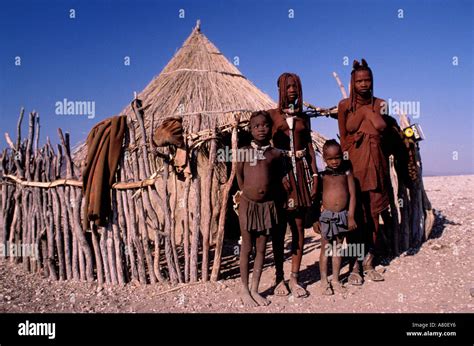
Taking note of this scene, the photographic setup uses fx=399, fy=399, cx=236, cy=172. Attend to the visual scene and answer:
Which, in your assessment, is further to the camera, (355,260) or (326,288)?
(355,260)

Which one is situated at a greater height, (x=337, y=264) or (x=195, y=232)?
(x=195, y=232)

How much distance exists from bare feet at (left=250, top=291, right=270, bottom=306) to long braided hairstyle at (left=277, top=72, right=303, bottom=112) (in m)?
1.83

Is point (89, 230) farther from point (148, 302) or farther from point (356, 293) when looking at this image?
point (356, 293)

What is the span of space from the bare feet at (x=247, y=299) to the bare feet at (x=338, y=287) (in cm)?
85

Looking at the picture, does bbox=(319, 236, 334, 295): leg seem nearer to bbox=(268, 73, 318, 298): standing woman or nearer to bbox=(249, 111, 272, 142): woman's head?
bbox=(268, 73, 318, 298): standing woman

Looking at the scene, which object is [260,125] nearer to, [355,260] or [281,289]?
[281,289]

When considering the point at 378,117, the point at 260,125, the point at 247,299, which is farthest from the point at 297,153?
the point at 247,299

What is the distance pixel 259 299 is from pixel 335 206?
1.17m

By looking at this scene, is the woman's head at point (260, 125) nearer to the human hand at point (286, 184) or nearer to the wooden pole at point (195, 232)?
the human hand at point (286, 184)

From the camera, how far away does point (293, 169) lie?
393cm

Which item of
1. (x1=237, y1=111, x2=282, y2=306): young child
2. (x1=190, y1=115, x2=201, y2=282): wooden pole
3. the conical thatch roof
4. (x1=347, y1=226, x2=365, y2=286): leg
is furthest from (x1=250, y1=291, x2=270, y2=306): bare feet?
the conical thatch roof

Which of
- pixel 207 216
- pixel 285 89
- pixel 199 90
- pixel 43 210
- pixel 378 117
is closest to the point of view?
pixel 285 89
